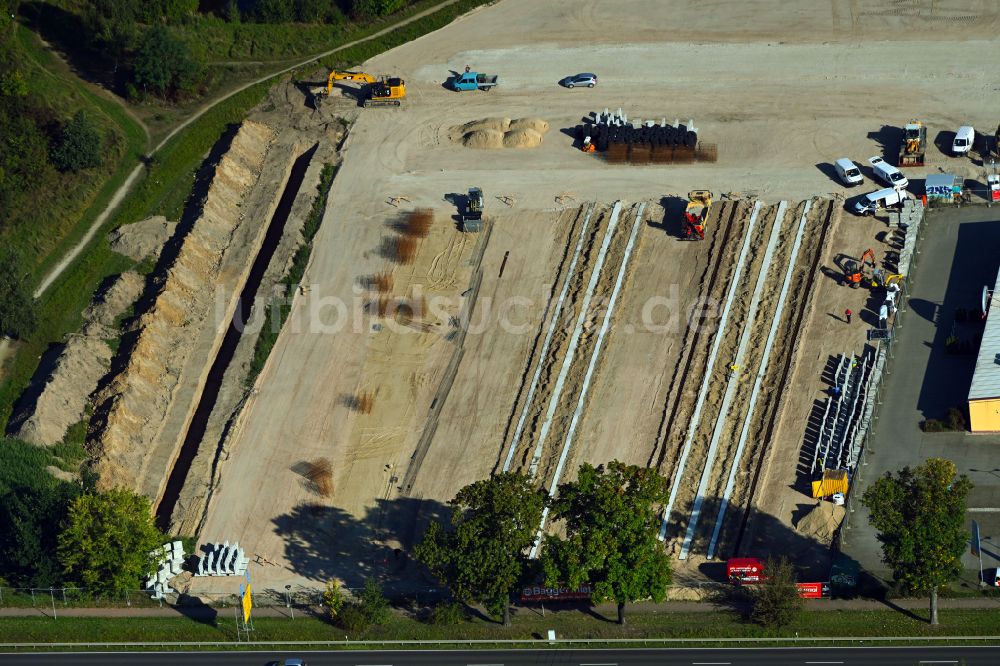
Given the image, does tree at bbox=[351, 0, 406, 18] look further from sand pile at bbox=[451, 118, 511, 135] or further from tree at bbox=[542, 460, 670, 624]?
tree at bbox=[542, 460, 670, 624]

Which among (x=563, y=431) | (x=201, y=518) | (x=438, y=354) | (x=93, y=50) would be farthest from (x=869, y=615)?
(x=93, y=50)

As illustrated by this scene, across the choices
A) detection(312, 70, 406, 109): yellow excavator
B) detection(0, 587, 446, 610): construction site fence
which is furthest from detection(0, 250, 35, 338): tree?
detection(312, 70, 406, 109): yellow excavator

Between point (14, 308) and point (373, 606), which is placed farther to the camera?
point (14, 308)

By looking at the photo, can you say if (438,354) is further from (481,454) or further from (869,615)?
(869,615)

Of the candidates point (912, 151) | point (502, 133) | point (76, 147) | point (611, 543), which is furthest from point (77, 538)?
point (912, 151)

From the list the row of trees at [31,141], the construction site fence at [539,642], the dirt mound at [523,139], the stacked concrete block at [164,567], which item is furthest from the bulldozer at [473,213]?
the construction site fence at [539,642]

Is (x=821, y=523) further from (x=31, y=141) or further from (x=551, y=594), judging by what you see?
(x=31, y=141)
